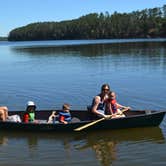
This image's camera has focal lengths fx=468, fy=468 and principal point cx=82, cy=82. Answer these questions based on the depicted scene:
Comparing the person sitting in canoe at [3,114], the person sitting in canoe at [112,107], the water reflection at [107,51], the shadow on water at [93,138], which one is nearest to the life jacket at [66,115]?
the shadow on water at [93,138]

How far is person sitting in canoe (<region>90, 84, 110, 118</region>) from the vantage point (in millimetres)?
16359

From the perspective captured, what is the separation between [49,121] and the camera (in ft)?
56.1

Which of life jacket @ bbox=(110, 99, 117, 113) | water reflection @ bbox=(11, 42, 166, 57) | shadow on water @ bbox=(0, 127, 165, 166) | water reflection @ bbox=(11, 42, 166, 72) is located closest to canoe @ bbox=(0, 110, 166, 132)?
shadow on water @ bbox=(0, 127, 165, 166)

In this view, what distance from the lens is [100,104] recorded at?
16.6 m

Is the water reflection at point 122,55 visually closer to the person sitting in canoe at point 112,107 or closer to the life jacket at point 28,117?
the person sitting in canoe at point 112,107

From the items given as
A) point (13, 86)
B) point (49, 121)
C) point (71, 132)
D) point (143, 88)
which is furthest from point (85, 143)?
point (13, 86)

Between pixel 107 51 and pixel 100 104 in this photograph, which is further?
pixel 107 51

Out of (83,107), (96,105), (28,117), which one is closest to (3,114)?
(28,117)

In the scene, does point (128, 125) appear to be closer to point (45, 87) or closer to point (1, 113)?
point (1, 113)

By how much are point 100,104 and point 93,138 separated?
132cm

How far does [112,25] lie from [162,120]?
158 meters

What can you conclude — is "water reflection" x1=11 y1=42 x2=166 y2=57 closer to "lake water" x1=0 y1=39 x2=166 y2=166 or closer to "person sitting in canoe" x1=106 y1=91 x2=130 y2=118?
"lake water" x1=0 y1=39 x2=166 y2=166

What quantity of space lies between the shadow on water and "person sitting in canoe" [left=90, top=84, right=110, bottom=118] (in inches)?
26.2

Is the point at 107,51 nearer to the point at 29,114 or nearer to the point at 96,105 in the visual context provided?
the point at 29,114
